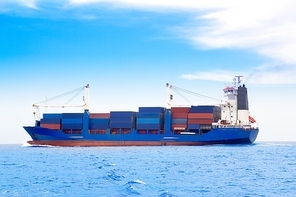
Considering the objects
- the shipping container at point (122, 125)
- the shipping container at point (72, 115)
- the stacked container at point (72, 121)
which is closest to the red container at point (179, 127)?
the shipping container at point (122, 125)

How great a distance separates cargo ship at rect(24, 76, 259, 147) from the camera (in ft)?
247

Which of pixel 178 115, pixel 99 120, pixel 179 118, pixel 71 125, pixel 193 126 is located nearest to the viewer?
pixel 193 126

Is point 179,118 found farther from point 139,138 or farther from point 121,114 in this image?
point 121,114

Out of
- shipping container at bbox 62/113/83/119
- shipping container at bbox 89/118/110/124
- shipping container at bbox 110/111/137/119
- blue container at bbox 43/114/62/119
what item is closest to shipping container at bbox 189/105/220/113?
shipping container at bbox 110/111/137/119

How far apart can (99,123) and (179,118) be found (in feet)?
46.9

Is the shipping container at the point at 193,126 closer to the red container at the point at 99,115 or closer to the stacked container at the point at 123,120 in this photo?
the stacked container at the point at 123,120

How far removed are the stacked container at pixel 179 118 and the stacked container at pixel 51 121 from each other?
20.5 meters

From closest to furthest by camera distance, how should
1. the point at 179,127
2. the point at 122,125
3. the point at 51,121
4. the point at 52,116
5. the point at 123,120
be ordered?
the point at 179,127, the point at 122,125, the point at 123,120, the point at 51,121, the point at 52,116

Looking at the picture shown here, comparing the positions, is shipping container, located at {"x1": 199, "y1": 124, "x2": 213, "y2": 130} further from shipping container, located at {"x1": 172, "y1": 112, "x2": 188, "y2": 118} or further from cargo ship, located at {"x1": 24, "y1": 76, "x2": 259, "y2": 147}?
shipping container, located at {"x1": 172, "y1": 112, "x2": 188, "y2": 118}

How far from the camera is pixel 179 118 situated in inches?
3078

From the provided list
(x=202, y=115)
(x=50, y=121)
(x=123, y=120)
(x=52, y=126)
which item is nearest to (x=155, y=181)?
(x=202, y=115)

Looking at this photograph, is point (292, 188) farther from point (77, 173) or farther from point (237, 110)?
point (237, 110)

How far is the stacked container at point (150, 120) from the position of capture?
77938 millimetres

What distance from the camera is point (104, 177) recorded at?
30281 millimetres
